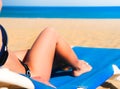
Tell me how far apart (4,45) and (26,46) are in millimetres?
4110

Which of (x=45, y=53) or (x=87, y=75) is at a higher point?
(x=45, y=53)

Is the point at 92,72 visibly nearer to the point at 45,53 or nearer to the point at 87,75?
the point at 87,75

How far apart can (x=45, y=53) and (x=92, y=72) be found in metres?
0.56

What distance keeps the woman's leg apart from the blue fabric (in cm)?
18

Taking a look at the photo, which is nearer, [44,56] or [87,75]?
[44,56]

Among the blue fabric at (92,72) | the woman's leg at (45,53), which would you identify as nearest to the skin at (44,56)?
the woman's leg at (45,53)

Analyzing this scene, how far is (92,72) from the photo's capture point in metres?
2.96

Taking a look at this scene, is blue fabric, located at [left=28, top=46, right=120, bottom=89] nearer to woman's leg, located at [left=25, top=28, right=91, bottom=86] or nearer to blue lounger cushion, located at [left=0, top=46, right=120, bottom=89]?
blue lounger cushion, located at [left=0, top=46, right=120, bottom=89]

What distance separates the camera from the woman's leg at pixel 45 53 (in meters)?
2.57

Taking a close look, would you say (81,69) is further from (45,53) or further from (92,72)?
(45,53)

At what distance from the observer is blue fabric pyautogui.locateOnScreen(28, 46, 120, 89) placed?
265cm

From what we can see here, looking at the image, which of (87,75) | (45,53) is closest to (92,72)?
(87,75)

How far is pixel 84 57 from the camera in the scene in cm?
339

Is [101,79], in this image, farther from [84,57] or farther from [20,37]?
[20,37]
